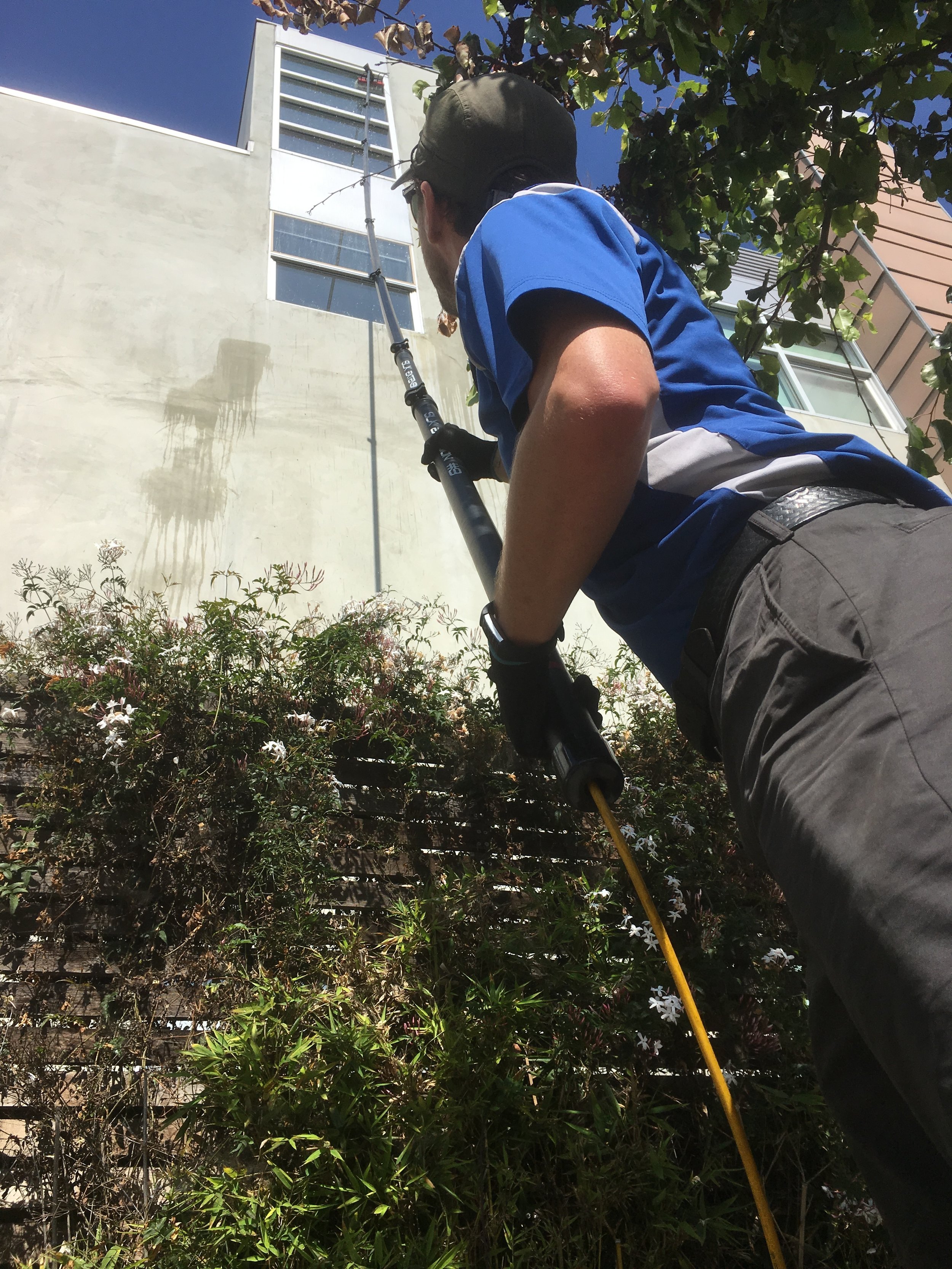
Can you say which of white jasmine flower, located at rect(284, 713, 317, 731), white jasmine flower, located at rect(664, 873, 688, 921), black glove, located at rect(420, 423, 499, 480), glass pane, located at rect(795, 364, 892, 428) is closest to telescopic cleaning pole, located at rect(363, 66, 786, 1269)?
black glove, located at rect(420, 423, 499, 480)

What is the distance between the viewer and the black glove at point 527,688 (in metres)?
1.60

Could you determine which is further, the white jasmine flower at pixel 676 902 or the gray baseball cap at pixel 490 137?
the white jasmine flower at pixel 676 902

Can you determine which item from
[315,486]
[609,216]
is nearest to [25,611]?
[315,486]

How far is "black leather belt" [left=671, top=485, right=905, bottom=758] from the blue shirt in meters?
0.03

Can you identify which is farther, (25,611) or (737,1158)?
(25,611)

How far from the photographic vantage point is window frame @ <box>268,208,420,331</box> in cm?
652

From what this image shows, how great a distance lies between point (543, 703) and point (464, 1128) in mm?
1199

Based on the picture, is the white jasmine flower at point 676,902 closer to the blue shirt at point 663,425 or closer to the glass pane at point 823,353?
the blue shirt at point 663,425

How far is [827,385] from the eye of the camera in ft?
32.0

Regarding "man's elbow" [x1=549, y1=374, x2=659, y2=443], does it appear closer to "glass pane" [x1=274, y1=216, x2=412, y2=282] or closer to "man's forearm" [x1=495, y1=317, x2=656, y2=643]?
"man's forearm" [x1=495, y1=317, x2=656, y2=643]

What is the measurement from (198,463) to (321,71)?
7619 millimetres

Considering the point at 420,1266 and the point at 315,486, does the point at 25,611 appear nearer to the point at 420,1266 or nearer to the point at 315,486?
the point at 315,486

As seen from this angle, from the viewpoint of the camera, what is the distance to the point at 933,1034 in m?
0.79

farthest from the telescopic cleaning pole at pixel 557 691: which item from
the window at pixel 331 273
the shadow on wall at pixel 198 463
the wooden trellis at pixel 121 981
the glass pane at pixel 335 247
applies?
the glass pane at pixel 335 247
